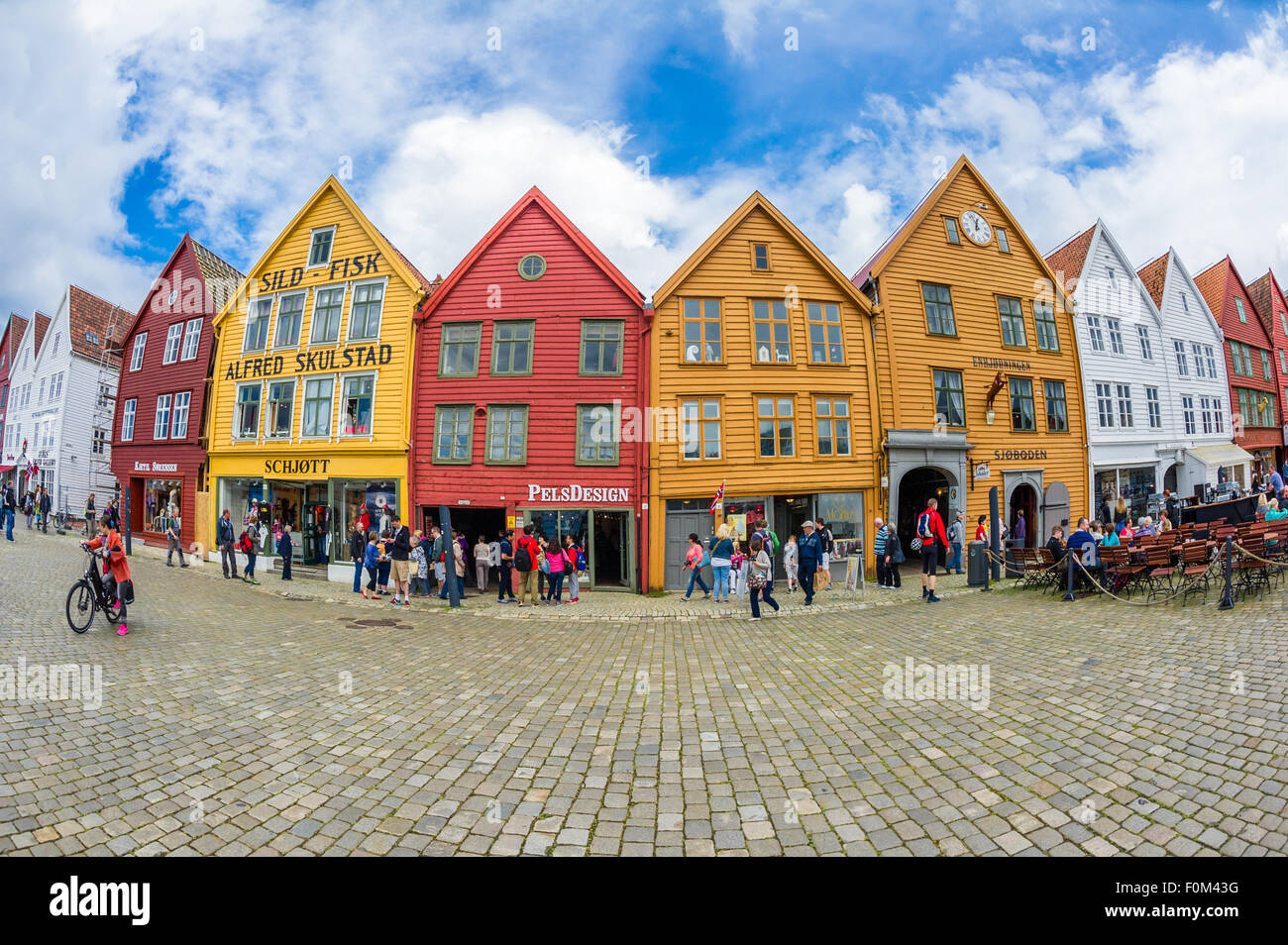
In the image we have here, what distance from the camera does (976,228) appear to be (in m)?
21.3

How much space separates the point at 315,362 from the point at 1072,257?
34181mm

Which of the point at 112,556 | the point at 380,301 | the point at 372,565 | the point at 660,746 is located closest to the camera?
the point at 660,746

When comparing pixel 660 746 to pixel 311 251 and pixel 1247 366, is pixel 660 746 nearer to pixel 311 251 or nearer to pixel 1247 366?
pixel 311 251

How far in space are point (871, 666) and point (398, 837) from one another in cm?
615

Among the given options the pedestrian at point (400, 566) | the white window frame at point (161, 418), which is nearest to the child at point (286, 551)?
the pedestrian at point (400, 566)

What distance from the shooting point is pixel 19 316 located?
42562mm

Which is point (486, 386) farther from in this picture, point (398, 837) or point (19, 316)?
point (19, 316)

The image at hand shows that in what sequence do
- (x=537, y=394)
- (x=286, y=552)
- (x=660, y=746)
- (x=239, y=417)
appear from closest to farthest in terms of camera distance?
(x=660, y=746) → (x=286, y=552) → (x=537, y=394) → (x=239, y=417)

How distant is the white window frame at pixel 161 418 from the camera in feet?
79.1

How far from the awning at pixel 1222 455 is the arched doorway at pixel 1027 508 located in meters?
11.5

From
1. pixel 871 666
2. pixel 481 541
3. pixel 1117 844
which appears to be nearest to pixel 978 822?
pixel 1117 844

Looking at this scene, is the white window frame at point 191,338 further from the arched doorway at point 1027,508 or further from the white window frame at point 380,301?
the arched doorway at point 1027,508

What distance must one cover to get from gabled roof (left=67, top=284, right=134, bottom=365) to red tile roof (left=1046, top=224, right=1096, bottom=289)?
168 ft

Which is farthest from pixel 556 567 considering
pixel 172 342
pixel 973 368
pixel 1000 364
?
pixel 172 342
